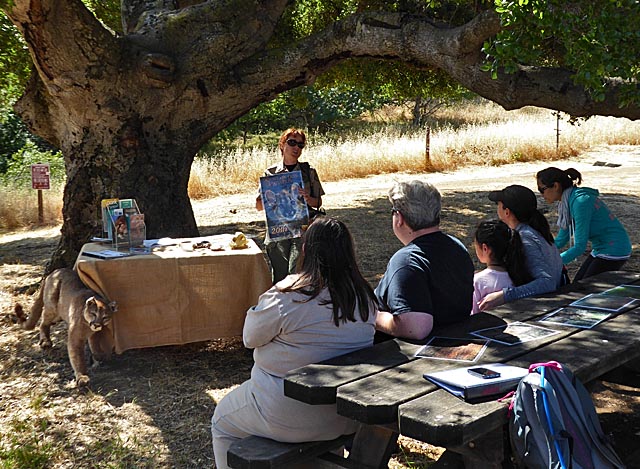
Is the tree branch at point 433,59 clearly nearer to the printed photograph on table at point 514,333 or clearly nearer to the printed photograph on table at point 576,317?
the printed photograph on table at point 576,317

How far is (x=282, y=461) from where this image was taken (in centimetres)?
336

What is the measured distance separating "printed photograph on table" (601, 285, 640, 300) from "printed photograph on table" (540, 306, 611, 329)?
53 cm

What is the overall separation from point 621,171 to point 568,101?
12.5 m

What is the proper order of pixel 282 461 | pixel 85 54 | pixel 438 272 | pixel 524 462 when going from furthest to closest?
pixel 85 54 < pixel 438 272 < pixel 282 461 < pixel 524 462

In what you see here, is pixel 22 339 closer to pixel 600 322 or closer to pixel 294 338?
pixel 294 338

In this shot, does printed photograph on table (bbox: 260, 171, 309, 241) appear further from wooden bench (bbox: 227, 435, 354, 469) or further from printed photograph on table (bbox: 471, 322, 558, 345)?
wooden bench (bbox: 227, 435, 354, 469)

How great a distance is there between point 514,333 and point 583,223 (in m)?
2.01

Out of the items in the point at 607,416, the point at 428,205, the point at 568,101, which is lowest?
the point at 607,416

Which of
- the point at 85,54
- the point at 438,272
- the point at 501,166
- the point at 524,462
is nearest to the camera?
the point at 524,462

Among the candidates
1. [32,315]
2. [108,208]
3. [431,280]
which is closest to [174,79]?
[108,208]

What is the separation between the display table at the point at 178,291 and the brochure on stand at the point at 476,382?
119 inches

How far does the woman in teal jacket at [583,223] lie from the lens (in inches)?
218

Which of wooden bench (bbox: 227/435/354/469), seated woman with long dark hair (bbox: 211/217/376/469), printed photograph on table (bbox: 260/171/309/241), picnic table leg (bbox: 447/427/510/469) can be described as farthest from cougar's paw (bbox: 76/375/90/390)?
picnic table leg (bbox: 447/427/510/469)

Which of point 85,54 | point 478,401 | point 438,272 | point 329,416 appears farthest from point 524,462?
point 85,54
